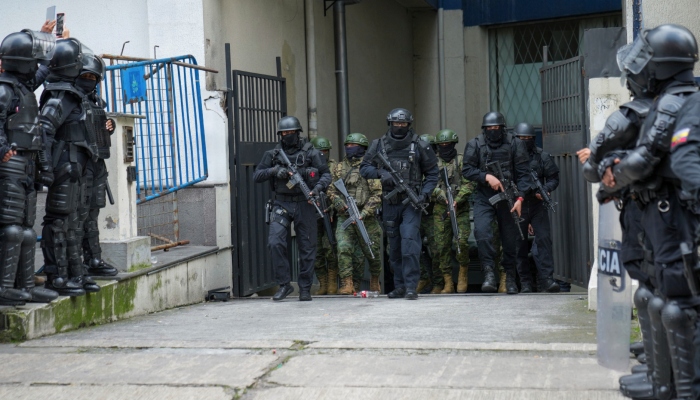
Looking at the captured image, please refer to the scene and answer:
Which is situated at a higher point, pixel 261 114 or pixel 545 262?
pixel 261 114

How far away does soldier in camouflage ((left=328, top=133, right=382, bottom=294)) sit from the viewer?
1055 centimetres

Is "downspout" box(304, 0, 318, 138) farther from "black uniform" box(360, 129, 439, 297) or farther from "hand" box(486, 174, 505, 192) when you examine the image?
"hand" box(486, 174, 505, 192)

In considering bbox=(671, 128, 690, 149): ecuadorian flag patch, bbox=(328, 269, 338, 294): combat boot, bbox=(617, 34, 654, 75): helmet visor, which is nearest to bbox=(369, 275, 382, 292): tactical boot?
bbox=(328, 269, 338, 294): combat boot

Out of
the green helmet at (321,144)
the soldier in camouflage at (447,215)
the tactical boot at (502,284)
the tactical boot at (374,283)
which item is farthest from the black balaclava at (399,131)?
the tactical boot at (374,283)

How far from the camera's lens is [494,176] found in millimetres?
9508

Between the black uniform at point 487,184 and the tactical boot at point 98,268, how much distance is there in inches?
152

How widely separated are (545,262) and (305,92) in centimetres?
475

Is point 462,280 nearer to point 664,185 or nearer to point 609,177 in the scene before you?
point 609,177

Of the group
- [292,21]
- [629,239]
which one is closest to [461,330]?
[629,239]

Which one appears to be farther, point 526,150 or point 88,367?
point 526,150

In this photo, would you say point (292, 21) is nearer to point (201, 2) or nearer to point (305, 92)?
point (305, 92)

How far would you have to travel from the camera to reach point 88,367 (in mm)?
5285

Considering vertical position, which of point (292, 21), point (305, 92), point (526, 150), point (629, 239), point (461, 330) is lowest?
point (461, 330)

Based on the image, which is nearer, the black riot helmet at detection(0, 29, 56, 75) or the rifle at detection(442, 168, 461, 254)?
the black riot helmet at detection(0, 29, 56, 75)
